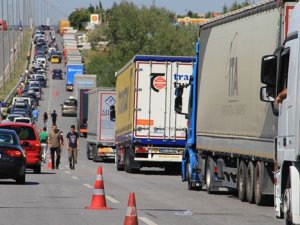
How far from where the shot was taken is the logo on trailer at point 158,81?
1491 inches

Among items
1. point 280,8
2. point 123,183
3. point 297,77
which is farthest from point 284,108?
point 123,183

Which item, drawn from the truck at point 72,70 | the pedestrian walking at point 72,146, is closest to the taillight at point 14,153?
the pedestrian walking at point 72,146

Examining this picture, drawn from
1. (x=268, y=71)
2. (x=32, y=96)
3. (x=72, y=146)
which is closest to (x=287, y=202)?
(x=268, y=71)

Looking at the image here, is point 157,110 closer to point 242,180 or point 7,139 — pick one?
point 7,139

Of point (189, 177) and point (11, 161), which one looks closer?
point (11, 161)

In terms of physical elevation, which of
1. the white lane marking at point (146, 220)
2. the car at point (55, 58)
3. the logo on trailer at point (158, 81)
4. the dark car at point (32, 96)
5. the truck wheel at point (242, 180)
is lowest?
the white lane marking at point (146, 220)

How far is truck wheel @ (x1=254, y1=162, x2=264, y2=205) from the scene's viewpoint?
72.8 feet

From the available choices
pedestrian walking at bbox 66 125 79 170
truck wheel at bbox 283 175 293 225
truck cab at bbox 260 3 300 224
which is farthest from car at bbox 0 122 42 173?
truck wheel at bbox 283 175 293 225

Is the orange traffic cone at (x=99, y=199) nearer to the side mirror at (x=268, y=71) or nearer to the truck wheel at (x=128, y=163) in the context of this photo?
the side mirror at (x=268, y=71)

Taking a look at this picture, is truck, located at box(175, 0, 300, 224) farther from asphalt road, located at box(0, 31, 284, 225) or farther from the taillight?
the taillight

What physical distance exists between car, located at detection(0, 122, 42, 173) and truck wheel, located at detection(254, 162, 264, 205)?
1497 centimetres

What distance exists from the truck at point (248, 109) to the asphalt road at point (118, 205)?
0.63m

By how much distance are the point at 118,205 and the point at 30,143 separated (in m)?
15.7

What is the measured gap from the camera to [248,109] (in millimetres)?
23281
